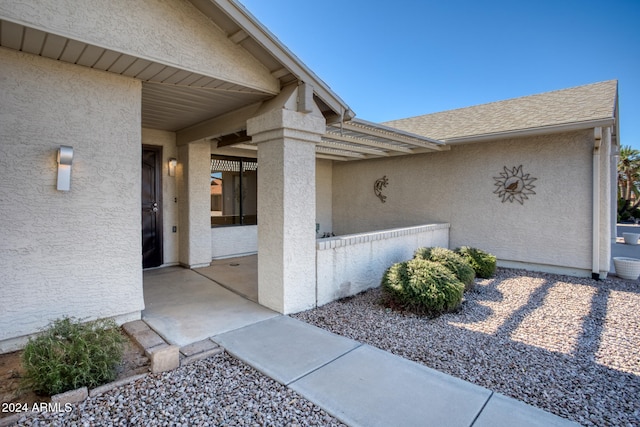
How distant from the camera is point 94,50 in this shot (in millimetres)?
3666

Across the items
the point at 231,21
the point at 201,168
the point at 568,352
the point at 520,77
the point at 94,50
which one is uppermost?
the point at 520,77

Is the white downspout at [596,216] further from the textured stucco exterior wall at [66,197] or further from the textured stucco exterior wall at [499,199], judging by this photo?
the textured stucco exterior wall at [66,197]

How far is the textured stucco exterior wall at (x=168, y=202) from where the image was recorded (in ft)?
26.3

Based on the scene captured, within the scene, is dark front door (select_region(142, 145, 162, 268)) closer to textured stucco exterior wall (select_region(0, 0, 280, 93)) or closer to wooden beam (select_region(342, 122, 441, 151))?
textured stucco exterior wall (select_region(0, 0, 280, 93))

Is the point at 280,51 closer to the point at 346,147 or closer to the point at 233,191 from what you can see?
the point at 346,147

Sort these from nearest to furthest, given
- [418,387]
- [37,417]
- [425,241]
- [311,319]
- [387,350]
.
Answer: [37,417] < [418,387] < [387,350] < [311,319] < [425,241]

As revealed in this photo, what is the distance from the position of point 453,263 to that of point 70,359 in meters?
6.28

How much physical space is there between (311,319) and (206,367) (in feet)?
6.18

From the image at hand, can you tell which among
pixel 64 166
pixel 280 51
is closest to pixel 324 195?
pixel 280 51

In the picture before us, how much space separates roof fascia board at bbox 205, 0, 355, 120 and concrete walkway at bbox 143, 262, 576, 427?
3596mm

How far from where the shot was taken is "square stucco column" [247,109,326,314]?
5.05 meters

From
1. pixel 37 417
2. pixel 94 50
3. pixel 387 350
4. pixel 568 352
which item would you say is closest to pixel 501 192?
pixel 568 352

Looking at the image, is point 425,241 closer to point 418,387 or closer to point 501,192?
point 501,192

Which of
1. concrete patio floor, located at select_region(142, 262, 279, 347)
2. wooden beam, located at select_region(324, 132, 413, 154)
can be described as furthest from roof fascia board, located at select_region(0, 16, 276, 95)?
concrete patio floor, located at select_region(142, 262, 279, 347)
